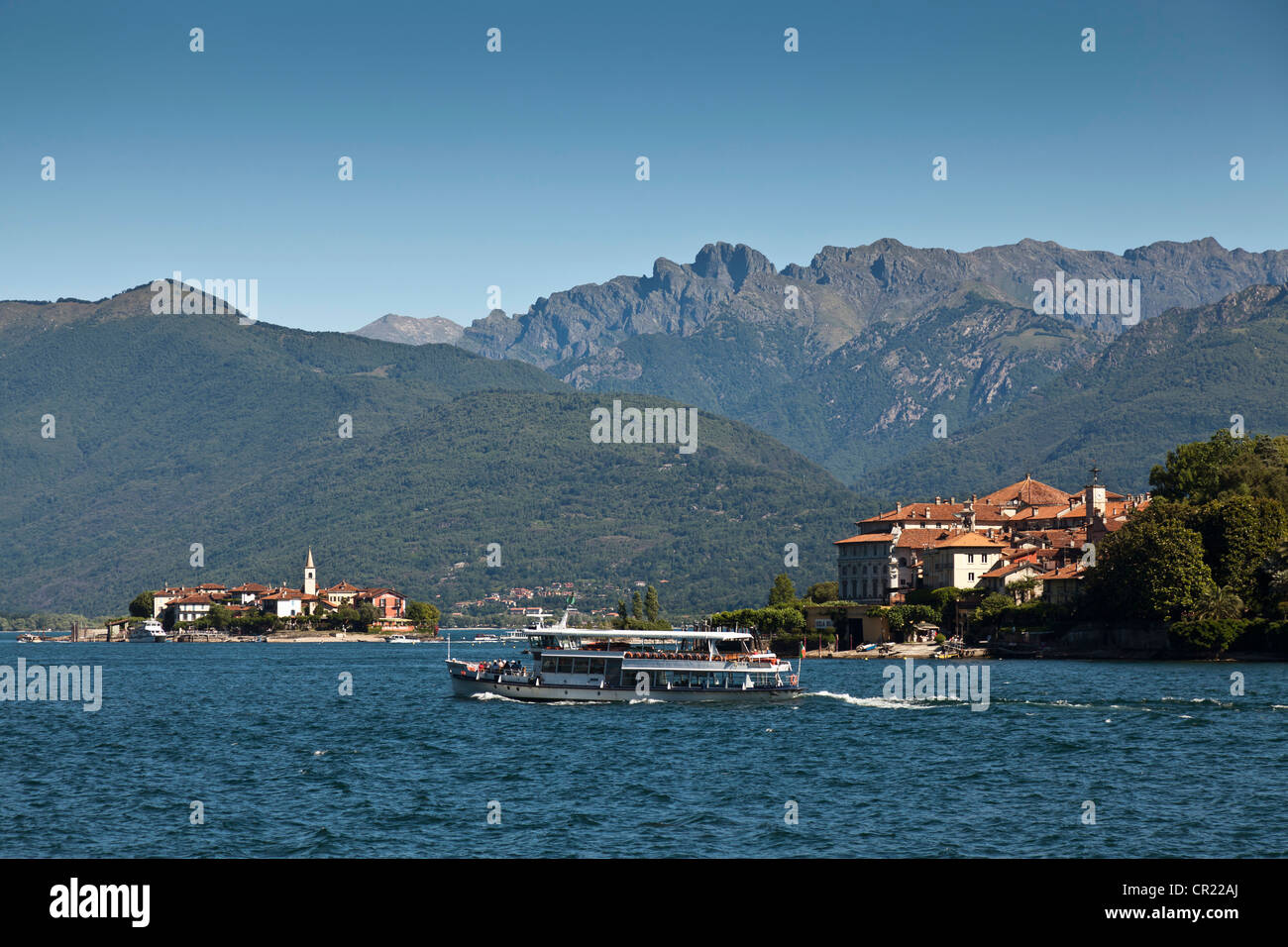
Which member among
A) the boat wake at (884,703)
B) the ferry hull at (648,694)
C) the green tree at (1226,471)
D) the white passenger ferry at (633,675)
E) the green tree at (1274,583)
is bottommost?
the boat wake at (884,703)

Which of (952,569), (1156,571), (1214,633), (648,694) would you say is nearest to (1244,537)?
(1156,571)

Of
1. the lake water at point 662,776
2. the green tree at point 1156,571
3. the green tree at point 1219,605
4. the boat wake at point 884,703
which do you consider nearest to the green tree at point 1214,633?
the green tree at point 1219,605

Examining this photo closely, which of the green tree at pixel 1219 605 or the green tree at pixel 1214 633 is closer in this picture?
the green tree at pixel 1214 633

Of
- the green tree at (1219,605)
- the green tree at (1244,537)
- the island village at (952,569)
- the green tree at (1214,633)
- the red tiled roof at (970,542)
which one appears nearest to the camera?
the green tree at (1214,633)

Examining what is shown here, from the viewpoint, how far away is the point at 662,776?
56.6 metres

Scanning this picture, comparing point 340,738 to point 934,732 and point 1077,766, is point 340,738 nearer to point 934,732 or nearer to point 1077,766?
point 934,732

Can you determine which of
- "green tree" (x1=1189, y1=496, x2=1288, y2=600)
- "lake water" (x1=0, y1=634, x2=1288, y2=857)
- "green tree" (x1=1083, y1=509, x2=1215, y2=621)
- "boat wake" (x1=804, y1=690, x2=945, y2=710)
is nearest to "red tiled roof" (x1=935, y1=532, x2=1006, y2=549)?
"green tree" (x1=1083, y1=509, x2=1215, y2=621)

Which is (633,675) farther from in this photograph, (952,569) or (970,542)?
(970,542)

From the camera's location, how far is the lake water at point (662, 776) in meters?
41.5

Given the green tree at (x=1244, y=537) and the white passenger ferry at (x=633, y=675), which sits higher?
the green tree at (x=1244, y=537)

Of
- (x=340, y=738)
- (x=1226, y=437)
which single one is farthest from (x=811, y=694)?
(x=1226, y=437)

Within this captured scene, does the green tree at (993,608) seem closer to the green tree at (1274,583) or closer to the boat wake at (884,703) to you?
the green tree at (1274,583)

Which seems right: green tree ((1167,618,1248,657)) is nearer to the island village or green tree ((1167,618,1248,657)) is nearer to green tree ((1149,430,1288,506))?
green tree ((1149,430,1288,506))
